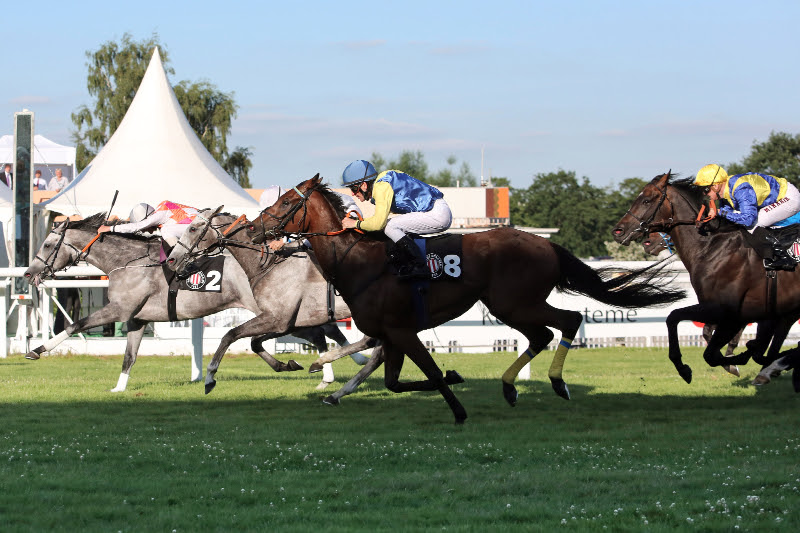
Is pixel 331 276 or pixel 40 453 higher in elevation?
pixel 331 276

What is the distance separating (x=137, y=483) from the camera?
5.29m

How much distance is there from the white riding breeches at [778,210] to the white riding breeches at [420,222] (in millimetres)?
3021

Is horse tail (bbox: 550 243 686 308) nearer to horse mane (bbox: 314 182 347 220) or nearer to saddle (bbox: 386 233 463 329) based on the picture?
saddle (bbox: 386 233 463 329)

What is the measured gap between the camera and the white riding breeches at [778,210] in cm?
885

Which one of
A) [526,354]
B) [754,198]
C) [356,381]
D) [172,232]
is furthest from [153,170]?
[754,198]

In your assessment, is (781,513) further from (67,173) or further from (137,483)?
(67,173)

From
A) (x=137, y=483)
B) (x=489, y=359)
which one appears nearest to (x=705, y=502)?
(x=137, y=483)

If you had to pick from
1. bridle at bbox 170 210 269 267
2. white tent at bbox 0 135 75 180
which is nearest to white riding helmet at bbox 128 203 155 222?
bridle at bbox 170 210 269 267

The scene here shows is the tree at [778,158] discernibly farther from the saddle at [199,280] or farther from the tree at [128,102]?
the saddle at [199,280]

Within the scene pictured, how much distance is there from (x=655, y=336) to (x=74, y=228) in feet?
32.3

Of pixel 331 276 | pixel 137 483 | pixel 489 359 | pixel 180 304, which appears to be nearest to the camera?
pixel 137 483

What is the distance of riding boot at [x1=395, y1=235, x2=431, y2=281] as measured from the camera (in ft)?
24.7

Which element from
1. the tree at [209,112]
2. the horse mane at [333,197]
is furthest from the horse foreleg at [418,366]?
the tree at [209,112]

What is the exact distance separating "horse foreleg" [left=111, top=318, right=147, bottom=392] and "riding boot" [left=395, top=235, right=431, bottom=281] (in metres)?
4.27
